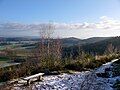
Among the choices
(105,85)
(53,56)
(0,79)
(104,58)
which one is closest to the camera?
(105,85)

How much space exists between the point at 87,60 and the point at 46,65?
2.63 metres

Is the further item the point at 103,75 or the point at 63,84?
the point at 103,75

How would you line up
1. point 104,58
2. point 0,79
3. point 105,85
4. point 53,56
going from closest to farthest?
point 105,85, point 0,79, point 53,56, point 104,58

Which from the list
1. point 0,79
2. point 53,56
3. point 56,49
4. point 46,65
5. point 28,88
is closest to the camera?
point 28,88

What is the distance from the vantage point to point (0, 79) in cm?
1196

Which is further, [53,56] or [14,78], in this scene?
[53,56]

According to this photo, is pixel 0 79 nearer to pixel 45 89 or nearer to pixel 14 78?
pixel 14 78

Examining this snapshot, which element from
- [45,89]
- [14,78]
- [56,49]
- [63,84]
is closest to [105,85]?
[63,84]

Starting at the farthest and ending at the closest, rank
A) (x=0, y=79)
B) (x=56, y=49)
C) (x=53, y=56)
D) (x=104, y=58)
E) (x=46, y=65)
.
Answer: (x=56, y=49), (x=104, y=58), (x=53, y=56), (x=46, y=65), (x=0, y=79)

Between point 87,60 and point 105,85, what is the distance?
5.30 meters

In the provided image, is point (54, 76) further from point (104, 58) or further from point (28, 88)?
point (104, 58)

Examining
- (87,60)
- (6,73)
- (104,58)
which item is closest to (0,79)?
(6,73)

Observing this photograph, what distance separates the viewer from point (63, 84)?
1080cm

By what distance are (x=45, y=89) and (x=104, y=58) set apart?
7444mm
